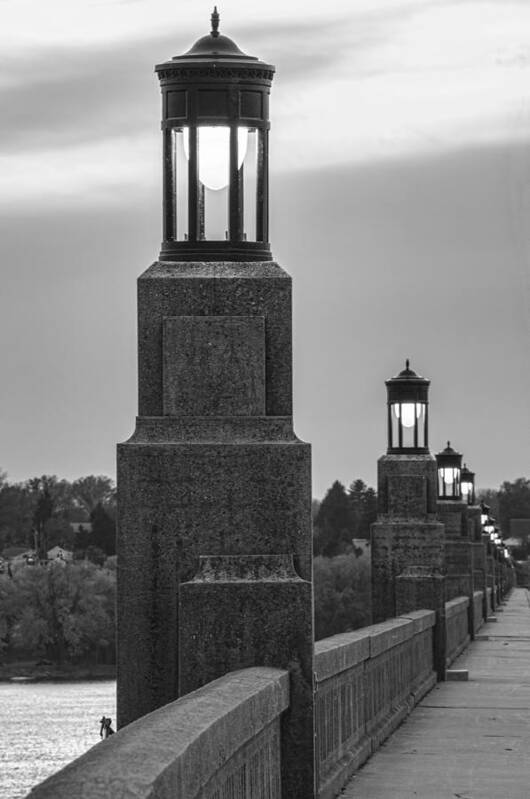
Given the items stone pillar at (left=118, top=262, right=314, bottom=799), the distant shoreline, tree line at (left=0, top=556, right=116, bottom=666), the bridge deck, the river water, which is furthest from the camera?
the distant shoreline

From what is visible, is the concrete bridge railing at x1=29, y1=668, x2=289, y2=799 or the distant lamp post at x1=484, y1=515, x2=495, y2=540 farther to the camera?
the distant lamp post at x1=484, y1=515, x2=495, y2=540

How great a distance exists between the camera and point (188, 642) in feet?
30.3

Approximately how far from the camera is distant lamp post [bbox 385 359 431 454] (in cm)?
2317

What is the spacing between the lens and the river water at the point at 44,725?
10100cm

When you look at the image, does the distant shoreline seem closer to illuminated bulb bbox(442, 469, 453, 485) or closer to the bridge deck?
illuminated bulb bbox(442, 469, 453, 485)

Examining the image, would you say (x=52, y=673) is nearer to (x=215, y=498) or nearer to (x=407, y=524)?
(x=407, y=524)

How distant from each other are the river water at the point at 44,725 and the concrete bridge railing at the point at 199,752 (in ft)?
229

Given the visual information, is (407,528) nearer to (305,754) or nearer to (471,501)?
(305,754)

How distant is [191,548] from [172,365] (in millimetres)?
955

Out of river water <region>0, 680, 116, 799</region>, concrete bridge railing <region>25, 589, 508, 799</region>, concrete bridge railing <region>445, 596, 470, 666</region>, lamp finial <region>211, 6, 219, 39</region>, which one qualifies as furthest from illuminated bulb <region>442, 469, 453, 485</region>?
river water <region>0, 680, 116, 799</region>

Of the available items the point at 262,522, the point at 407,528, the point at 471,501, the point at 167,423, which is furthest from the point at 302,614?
the point at 471,501

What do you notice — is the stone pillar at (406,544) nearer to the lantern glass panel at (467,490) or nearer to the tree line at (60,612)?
the lantern glass panel at (467,490)

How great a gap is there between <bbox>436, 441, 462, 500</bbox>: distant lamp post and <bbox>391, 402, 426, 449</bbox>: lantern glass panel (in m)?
11.4

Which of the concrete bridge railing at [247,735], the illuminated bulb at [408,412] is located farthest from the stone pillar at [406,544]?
the concrete bridge railing at [247,735]
